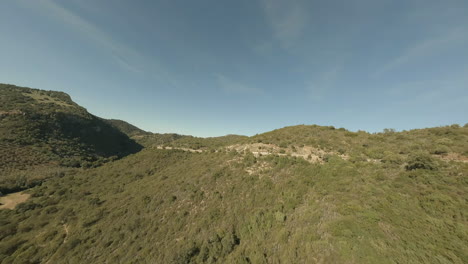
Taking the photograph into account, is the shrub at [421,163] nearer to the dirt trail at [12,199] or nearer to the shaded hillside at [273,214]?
the shaded hillside at [273,214]

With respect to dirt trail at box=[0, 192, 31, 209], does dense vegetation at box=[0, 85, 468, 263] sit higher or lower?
higher

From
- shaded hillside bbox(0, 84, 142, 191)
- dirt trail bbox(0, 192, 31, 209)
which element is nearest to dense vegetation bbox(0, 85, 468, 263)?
dirt trail bbox(0, 192, 31, 209)

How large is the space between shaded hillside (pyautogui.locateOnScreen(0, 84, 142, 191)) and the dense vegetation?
1941 cm

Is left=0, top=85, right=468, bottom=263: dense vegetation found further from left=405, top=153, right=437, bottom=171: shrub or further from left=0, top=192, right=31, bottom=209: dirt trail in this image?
left=0, top=192, right=31, bottom=209: dirt trail

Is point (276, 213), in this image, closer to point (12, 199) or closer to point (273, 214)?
point (273, 214)

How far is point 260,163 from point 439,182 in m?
14.9

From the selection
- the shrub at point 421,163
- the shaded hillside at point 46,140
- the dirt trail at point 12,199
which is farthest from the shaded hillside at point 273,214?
the shaded hillside at point 46,140

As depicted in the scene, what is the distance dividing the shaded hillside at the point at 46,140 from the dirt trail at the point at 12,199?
4.37 meters

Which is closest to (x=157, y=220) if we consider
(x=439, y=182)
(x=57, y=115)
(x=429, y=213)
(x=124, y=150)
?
(x=429, y=213)

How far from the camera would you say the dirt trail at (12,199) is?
21.9 m

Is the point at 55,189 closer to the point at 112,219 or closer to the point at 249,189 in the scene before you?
the point at 112,219

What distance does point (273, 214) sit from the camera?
12.5m

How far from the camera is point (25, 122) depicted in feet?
153

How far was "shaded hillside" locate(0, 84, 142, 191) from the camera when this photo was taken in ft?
112
